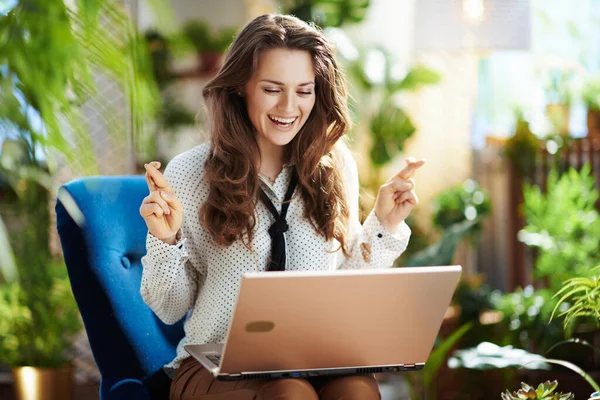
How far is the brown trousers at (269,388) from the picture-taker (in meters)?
1.47

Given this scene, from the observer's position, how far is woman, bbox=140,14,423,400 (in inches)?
68.9

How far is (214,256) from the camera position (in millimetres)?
1791

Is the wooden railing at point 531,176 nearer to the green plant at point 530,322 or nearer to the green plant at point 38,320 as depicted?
the green plant at point 530,322

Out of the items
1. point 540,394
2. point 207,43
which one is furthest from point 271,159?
point 207,43

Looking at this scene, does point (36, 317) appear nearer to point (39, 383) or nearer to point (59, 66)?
point (39, 383)

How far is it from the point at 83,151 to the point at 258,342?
913 millimetres

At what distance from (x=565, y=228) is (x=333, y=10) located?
5.88ft

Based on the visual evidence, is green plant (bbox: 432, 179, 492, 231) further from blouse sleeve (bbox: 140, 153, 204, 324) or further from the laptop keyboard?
the laptop keyboard

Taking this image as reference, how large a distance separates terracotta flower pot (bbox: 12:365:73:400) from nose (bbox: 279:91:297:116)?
2.03m

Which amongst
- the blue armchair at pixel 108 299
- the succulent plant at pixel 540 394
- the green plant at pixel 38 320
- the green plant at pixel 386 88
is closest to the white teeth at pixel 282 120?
the blue armchair at pixel 108 299

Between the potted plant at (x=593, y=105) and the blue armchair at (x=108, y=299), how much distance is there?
2809 millimetres

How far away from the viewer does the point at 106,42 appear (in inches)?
21.0

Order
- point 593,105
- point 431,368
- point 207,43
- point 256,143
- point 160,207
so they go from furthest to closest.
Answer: point 207,43, point 593,105, point 431,368, point 256,143, point 160,207

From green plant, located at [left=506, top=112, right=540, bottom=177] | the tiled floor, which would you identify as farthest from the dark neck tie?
green plant, located at [left=506, top=112, right=540, bottom=177]
